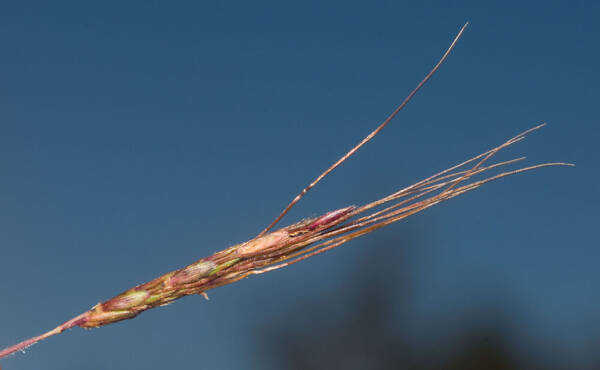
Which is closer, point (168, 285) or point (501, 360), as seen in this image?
point (168, 285)

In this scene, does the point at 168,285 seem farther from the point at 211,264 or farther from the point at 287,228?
the point at 287,228

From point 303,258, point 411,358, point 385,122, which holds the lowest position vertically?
point 411,358

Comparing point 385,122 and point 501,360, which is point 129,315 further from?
point 501,360

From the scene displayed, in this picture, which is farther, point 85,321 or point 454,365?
point 454,365

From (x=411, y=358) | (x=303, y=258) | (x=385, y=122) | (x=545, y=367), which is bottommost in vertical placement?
(x=545, y=367)

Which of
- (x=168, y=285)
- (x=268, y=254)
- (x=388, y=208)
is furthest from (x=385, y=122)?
(x=168, y=285)

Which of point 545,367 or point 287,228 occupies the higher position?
point 287,228

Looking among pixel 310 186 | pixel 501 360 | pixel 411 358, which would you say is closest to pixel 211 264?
pixel 310 186

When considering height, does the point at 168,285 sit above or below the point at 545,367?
above
